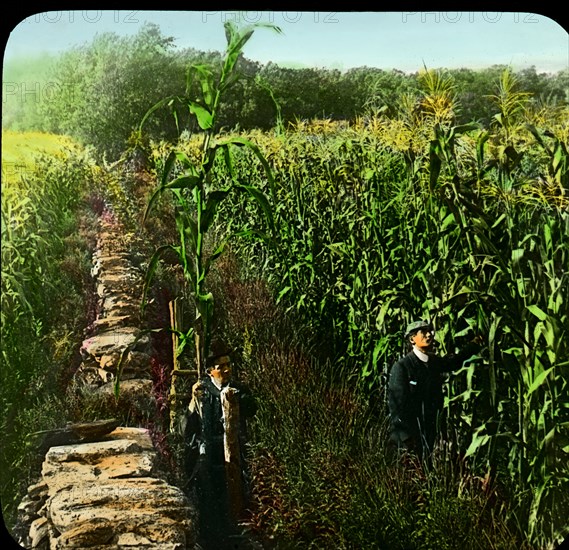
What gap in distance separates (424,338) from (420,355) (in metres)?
0.05

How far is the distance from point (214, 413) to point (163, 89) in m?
0.98

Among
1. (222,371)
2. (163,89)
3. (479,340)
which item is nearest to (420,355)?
(479,340)

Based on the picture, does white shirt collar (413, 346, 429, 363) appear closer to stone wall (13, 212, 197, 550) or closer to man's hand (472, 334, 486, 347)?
man's hand (472, 334, 486, 347)

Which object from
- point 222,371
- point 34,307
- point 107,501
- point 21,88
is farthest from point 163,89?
point 107,501

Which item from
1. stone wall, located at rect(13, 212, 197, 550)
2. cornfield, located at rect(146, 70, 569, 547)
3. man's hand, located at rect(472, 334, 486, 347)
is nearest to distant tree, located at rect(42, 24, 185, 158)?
cornfield, located at rect(146, 70, 569, 547)

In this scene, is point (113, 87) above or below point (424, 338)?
above

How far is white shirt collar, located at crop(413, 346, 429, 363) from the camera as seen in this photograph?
8.92 feet

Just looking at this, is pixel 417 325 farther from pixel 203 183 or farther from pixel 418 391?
pixel 203 183

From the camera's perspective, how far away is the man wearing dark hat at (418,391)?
272 centimetres

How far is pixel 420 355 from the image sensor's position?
107 inches

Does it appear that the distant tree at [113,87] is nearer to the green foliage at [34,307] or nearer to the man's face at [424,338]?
the green foliage at [34,307]

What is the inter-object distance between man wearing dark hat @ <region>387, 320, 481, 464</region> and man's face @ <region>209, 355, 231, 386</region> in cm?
49

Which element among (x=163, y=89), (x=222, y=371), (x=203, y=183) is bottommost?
(x=222, y=371)

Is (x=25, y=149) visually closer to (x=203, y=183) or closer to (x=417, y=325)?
(x=203, y=183)
